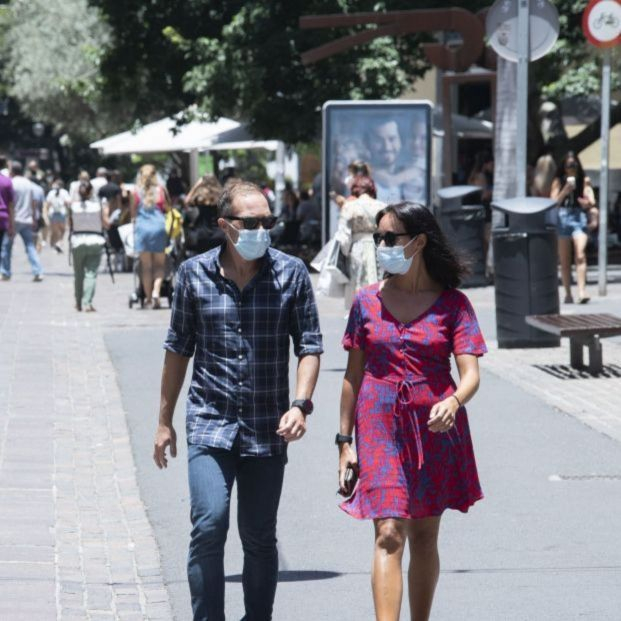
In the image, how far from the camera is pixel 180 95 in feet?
92.7

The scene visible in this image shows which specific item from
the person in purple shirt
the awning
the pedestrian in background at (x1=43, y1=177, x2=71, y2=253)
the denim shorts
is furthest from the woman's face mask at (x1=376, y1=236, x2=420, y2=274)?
the pedestrian in background at (x1=43, y1=177, x2=71, y2=253)

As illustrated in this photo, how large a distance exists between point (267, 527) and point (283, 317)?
68 cm

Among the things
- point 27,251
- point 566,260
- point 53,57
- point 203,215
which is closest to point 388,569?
point 566,260

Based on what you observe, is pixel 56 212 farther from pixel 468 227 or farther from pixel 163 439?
pixel 163 439

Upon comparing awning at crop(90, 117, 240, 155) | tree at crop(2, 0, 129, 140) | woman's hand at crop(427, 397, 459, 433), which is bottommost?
woman's hand at crop(427, 397, 459, 433)

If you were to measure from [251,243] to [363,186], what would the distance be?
24.8ft

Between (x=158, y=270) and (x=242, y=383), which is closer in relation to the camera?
(x=242, y=383)

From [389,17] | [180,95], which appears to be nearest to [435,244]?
[389,17]

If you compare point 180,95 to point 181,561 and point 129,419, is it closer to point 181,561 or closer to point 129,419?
point 129,419

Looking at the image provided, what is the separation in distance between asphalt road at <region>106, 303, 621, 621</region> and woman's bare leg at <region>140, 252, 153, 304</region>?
300 inches

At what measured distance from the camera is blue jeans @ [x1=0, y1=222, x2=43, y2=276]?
23.3 metres

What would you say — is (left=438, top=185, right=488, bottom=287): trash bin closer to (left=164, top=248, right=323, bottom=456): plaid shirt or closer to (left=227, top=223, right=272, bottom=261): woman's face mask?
(left=164, top=248, right=323, bottom=456): plaid shirt

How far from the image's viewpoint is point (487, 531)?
23.3 ft

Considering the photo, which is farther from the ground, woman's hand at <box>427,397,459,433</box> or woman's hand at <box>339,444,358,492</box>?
woman's hand at <box>427,397,459,433</box>
